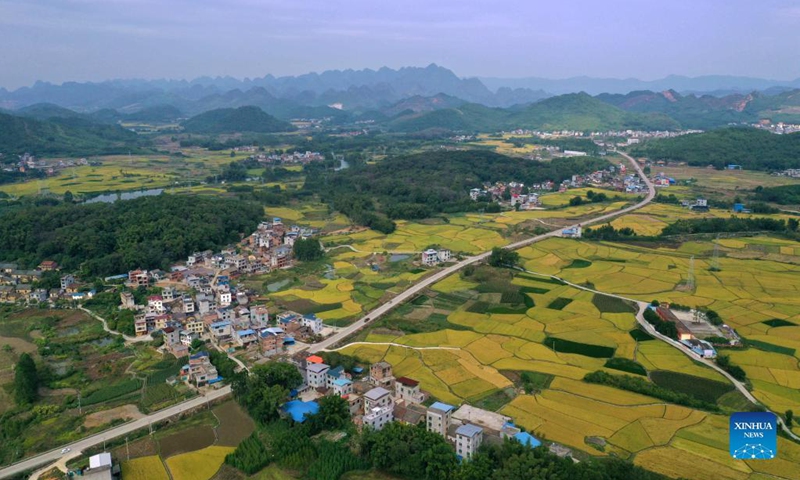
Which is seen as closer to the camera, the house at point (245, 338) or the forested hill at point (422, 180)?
the house at point (245, 338)

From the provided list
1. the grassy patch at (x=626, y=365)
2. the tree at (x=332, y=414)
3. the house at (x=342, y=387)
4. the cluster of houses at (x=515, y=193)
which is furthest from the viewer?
the cluster of houses at (x=515, y=193)

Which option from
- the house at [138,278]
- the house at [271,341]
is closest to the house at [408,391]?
the house at [271,341]

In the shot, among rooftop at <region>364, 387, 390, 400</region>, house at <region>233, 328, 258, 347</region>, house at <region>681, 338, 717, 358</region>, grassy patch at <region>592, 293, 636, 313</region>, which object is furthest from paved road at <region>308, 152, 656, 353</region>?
house at <region>681, 338, 717, 358</region>

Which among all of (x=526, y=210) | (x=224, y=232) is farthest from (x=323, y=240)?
(x=526, y=210)

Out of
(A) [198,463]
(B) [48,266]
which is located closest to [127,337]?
(A) [198,463]

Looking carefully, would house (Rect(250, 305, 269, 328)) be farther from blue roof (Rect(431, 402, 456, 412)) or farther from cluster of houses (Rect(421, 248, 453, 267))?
cluster of houses (Rect(421, 248, 453, 267))

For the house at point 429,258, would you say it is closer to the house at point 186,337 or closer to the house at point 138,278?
the house at point 186,337

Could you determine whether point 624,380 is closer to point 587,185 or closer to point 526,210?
point 526,210
